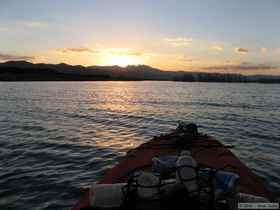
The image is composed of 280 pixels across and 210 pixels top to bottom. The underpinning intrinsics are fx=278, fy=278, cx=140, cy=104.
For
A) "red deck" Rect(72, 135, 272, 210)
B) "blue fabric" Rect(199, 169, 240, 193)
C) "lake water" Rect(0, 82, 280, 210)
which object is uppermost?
"blue fabric" Rect(199, 169, 240, 193)

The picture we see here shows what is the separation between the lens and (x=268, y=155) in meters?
16.4

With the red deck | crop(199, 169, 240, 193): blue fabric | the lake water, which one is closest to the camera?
crop(199, 169, 240, 193): blue fabric

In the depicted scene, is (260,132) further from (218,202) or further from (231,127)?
(218,202)

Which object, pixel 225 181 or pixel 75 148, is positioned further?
pixel 75 148

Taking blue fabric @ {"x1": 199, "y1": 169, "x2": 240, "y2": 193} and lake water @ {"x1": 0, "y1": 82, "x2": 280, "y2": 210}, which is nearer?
blue fabric @ {"x1": 199, "y1": 169, "x2": 240, "y2": 193}

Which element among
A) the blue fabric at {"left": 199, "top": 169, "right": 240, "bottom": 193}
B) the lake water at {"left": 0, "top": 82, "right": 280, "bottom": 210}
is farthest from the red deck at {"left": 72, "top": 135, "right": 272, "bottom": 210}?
the lake water at {"left": 0, "top": 82, "right": 280, "bottom": 210}

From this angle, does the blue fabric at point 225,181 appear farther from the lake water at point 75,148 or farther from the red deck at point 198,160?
the lake water at point 75,148

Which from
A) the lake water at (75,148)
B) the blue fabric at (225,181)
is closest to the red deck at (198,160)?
the blue fabric at (225,181)

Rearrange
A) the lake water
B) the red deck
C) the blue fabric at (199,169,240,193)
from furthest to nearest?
the lake water
the red deck
the blue fabric at (199,169,240,193)

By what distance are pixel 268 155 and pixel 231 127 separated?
908 cm

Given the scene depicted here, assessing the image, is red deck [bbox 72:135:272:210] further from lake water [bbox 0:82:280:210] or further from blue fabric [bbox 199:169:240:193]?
lake water [bbox 0:82:280:210]

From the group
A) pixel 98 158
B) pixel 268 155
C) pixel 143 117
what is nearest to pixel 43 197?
pixel 98 158

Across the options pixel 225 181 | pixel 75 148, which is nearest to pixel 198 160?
pixel 225 181

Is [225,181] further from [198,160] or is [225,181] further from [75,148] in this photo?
[75,148]
